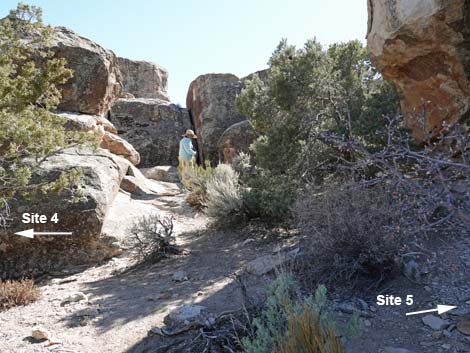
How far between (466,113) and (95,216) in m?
5.45

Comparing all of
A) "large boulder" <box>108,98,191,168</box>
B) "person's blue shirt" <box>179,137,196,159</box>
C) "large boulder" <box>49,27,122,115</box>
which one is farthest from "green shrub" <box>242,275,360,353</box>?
"large boulder" <box>108,98,191,168</box>

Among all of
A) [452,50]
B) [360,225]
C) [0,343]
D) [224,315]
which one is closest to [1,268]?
[0,343]

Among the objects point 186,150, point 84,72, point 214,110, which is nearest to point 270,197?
Result: point 84,72

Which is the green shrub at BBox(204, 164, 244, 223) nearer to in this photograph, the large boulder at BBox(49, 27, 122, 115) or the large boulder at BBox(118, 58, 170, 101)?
the large boulder at BBox(49, 27, 122, 115)

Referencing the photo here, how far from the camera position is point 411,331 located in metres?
3.42

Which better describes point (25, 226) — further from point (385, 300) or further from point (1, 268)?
point (385, 300)

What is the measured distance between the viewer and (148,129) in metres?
17.7

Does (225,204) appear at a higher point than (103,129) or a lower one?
lower

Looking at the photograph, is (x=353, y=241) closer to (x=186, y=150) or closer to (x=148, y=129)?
(x=186, y=150)

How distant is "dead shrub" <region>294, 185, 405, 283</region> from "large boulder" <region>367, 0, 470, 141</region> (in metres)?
1.59

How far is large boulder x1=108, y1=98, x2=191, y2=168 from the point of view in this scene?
17312 millimetres

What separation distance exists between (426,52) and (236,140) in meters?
10.00

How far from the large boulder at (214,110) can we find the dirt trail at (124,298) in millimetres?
10686

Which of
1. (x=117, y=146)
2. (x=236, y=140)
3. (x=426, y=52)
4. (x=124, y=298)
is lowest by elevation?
(x=124, y=298)
